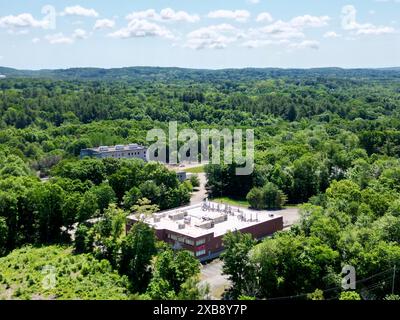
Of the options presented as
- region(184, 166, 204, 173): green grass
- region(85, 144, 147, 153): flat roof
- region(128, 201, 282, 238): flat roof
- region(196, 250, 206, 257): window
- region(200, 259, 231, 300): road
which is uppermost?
region(85, 144, 147, 153): flat roof

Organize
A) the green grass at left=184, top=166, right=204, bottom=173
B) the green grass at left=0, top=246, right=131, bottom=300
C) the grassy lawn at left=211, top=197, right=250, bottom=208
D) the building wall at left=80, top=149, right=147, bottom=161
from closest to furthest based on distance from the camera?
1. the green grass at left=0, top=246, right=131, bottom=300
2. the grassy lawn at left=211, top=197, right=250, bottom=208
3. the green grass at left=184, top=166, right=204, bottom=173
4. the building wall at left=80, top=149, right=147, bottom=161

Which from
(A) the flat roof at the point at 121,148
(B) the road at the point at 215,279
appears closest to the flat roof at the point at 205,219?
(B) the road at the point at 215,279

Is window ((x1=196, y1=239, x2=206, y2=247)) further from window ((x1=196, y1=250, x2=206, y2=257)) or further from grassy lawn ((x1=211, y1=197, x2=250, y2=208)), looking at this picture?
grassy lawn ((x1=211, y1=197, x2=250, y2=208))

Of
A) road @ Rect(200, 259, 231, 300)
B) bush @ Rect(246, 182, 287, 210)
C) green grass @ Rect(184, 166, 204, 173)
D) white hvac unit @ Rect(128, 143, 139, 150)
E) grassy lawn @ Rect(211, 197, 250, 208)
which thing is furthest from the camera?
white hvac unit @ Rect(128, 143, 139, 150)

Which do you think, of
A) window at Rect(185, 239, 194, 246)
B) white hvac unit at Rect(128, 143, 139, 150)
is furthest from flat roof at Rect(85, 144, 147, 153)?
window at Rect(185, 239, 194, 246)
